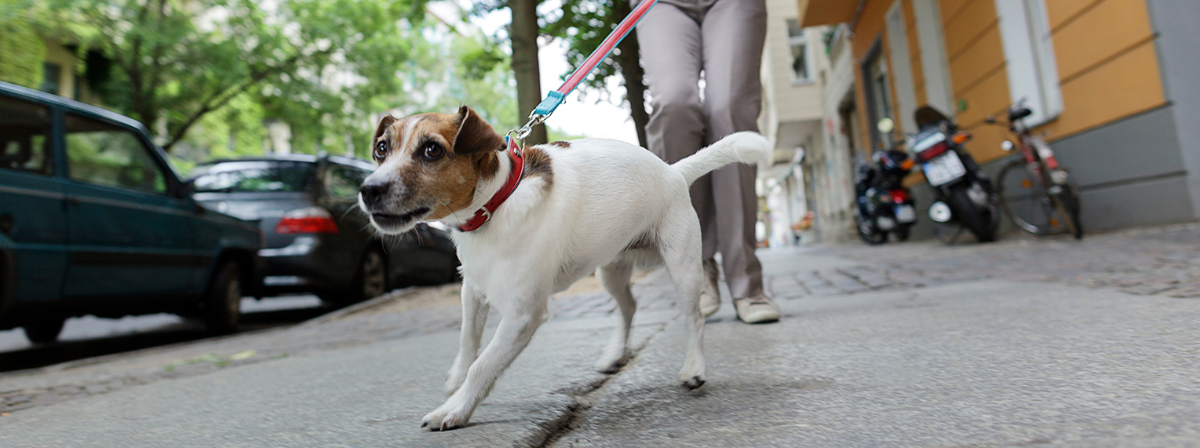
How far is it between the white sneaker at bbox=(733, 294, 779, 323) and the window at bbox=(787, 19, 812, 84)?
72.0 ft

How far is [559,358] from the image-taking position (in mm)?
2719

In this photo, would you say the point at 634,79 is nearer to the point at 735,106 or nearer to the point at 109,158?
the point at 109,158

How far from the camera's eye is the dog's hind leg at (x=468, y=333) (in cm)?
191

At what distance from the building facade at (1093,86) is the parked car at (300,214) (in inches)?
240

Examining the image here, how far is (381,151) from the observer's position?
1768 millimetres

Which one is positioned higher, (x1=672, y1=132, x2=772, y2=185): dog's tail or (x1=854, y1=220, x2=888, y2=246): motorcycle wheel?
(x1=672, y1=132, x2=772, y2=185): dog's tail

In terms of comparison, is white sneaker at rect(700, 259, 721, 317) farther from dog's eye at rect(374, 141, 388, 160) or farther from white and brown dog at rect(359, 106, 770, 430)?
dog's eye at rect(374, 141, 388, 160)

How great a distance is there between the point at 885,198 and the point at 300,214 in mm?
8268

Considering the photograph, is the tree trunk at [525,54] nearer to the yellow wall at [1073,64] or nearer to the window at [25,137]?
the window at [25,137]

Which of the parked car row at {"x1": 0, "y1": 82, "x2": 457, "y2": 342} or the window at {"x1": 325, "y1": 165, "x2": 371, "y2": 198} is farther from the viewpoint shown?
the window at {"x1": 325, "y1": 165, "x2": 371, "y2": 198}

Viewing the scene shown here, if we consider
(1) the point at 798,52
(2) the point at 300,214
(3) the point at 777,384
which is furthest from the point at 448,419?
(1) the point at 798,52

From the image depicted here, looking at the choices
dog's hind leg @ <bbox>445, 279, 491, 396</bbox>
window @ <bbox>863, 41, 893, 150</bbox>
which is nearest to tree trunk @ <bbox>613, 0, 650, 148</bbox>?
dog's hind leg @ <bbox>445, 279, 491, 396</bbox>

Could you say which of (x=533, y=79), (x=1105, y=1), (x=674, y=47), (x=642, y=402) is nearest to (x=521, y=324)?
(x=642, y=402)

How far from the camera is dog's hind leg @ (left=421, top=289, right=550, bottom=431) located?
1.65 meters
